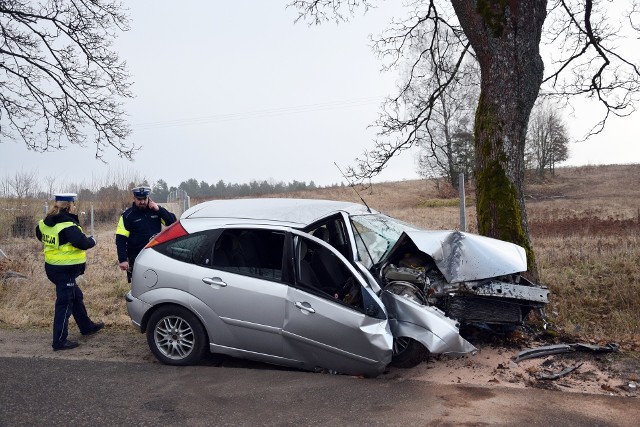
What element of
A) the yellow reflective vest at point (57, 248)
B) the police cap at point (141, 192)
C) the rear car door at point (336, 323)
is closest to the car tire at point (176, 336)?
the rear car door at point (336, 323)

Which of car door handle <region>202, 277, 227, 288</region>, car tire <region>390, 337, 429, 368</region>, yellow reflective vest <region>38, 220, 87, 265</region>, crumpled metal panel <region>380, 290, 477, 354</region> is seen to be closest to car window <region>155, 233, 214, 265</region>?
car door handle <region>202, 277, 227, 288</region>

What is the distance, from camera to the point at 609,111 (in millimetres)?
10336

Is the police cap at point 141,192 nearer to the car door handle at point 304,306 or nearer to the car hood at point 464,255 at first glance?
the car door handle at point 304,306

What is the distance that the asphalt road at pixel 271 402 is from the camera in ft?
15.0

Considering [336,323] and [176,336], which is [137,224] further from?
[336,323]

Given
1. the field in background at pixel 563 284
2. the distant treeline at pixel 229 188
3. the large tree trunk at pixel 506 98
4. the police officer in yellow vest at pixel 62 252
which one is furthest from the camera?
the distant treeline at pixel 229 188

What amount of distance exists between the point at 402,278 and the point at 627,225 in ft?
49.1

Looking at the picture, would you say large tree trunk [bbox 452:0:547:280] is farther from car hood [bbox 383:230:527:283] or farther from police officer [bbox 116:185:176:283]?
police officer [bbox 116:185:176:283]

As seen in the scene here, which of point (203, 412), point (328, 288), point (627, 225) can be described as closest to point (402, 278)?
point (328, 288)

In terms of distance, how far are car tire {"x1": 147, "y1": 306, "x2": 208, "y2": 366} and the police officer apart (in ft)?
5.50

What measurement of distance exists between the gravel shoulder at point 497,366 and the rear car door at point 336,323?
0.44 m

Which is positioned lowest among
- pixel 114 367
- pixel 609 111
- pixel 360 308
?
pixel 114 367

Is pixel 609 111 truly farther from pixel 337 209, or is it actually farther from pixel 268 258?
pixel 268 258

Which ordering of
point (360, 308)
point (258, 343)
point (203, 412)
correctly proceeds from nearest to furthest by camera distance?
point (203, 412) → point (360, 308) → point (258, 343)
